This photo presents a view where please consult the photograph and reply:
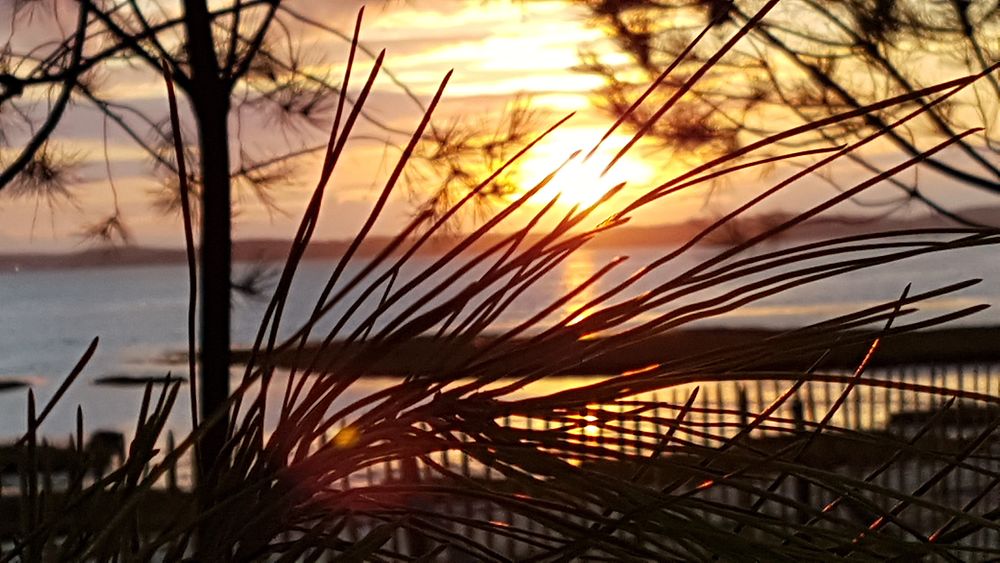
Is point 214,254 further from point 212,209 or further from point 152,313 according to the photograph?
point 152,313

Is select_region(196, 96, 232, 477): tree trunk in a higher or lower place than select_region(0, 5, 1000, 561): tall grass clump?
higher

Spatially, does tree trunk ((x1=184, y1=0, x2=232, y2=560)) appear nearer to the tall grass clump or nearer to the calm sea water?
the calm sea water

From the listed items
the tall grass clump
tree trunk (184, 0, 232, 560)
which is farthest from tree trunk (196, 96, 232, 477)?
the tall grass clump

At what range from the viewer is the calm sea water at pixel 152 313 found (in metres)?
2.18

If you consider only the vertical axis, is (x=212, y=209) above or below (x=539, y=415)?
above

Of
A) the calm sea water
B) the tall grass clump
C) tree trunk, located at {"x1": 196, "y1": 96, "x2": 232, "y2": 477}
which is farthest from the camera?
the calm sea water

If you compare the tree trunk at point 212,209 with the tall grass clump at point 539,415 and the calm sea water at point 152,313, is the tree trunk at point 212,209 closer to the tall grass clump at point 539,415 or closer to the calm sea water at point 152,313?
the calm sea water at point 152,313

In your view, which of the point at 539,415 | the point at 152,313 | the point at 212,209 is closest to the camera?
the point at 539,415

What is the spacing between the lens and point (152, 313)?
6.21 meters

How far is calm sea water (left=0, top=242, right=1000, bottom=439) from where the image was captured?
218cm

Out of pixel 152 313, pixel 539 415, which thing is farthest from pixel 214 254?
pixel 152 313

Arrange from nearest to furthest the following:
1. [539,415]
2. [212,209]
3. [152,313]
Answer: [539,415] < [212,209] < [152,313]

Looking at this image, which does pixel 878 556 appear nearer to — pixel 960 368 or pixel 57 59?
pixel 57 59

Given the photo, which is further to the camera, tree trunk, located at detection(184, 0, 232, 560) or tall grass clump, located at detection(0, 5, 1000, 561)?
tree trunk, located at detection(184, 0, 232, 560)
